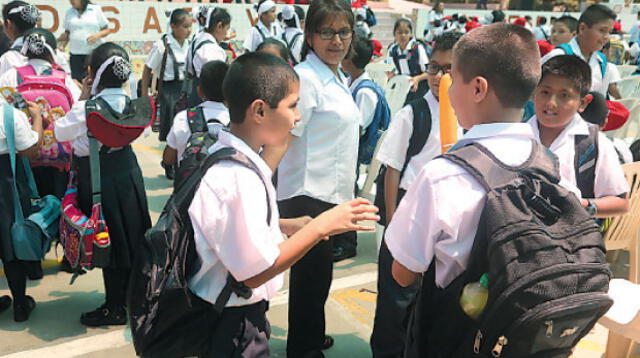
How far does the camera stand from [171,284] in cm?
182

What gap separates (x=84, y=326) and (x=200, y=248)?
84.8 inches

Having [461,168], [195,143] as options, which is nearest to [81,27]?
[195,143]

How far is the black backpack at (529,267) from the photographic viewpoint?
139 cm

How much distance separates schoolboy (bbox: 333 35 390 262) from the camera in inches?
175

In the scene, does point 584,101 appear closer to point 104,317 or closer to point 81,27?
point 104,317

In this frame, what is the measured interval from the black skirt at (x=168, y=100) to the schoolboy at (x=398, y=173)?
433 cm

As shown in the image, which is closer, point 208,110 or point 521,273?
point 521,273

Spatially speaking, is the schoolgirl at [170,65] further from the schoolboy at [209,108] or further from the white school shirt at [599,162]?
the white school shirt at [599,162]

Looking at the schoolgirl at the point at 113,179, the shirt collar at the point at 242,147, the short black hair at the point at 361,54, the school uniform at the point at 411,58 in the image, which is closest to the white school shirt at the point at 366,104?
the short black hair at the point at 361,54

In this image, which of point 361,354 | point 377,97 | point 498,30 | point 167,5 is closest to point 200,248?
point 498,30

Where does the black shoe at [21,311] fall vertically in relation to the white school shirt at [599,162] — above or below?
below

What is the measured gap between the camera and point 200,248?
6.09 feet

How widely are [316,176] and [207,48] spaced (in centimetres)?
373

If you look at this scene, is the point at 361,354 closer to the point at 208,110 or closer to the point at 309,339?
the point at 309,339
